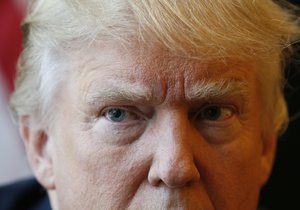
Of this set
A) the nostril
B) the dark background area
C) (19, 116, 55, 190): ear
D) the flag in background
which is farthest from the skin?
the flag in background

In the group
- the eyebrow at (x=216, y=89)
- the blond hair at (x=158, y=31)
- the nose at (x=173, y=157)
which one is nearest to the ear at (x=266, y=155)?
the blond hair at (x=158, y=31)

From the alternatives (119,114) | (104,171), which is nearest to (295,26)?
(119,114)

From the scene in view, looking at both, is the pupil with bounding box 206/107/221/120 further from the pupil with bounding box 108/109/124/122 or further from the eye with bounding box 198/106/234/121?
the pupil with bounding box 108/109/124/122

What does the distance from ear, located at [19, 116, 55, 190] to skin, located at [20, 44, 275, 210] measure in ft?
0.35

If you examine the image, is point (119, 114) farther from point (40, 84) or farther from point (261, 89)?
point (261, 89)

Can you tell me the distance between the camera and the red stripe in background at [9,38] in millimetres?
2803

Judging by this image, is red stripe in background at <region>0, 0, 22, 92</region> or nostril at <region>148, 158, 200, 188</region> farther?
red stripe in background at <region>0, 0, 22, 92</region>

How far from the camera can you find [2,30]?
283 centimetres

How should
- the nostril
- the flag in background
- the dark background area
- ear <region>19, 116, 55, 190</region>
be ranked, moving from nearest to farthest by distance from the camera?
the nostril < ear <region>19, 116, 55, 190</region> < the dark background area < the flag in background

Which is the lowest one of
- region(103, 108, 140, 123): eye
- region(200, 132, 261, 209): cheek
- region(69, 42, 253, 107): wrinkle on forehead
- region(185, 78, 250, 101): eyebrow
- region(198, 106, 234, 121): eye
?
region(200, 132, 261, 209): cheek

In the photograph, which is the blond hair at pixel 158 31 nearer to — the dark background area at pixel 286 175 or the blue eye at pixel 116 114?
the blue eye at pixel 116 114

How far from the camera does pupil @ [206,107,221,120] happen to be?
5.16 feet

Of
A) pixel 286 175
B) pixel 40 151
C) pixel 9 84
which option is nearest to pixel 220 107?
pixel 40 151

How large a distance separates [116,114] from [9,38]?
143 cm
